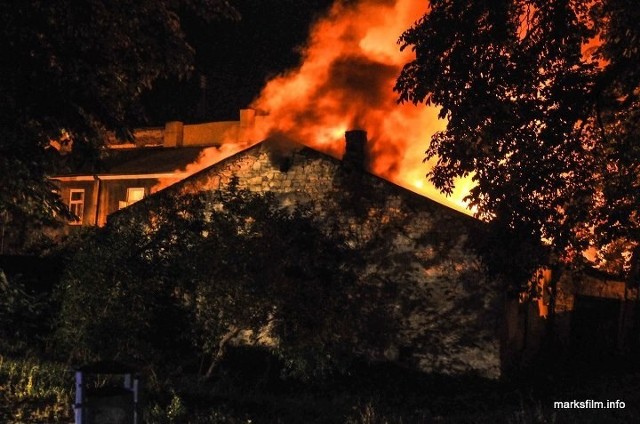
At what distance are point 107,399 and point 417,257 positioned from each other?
1150cm

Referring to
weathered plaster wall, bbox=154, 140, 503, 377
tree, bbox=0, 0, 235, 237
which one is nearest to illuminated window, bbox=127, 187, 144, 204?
weathered plaster wall, bbox=154, 140, 503, 377

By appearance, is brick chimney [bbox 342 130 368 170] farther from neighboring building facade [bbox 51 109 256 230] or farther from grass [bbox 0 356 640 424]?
neighboring building facade [bbox 51 109 256 230]

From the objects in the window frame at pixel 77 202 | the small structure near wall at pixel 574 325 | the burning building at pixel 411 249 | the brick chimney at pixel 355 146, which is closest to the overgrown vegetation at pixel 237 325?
the burning building at pixel 411 249

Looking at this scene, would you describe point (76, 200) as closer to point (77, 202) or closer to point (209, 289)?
point (77, 202)

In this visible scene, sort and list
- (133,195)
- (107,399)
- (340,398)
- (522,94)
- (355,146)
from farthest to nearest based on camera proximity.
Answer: (133,195) → (355,146) → (340,398) → (522,94) → (107,399)

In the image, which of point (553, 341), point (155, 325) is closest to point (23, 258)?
point (155, 325)

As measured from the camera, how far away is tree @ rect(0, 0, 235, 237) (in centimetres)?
917

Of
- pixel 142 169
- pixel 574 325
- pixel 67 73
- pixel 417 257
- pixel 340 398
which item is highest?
pixel 142 169

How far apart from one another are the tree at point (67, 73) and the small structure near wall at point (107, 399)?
4845 mm

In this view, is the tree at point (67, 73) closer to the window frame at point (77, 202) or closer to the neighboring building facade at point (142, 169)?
the neighboring building facade at point (142, 169)

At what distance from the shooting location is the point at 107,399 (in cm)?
577

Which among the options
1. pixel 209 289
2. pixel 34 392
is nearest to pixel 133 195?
pixel 209 289

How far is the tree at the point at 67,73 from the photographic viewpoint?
917 cm

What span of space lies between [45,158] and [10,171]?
602mm
